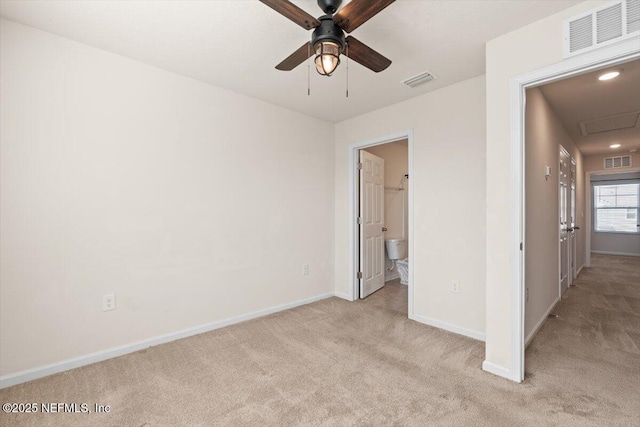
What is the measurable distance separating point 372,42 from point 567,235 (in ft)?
14.0

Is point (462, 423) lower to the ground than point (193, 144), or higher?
lower

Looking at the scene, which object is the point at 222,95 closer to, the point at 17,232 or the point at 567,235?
the point at 17,232

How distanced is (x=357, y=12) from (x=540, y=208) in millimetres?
2630

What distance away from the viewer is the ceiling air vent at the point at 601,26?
163 centimetres

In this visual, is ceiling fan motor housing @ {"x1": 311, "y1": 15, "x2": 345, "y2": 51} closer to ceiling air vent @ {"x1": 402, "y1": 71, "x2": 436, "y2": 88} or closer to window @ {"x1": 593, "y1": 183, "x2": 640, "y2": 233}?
ceiling air vent @ {"x1": 402, "y1": 71, "x2": 436, "y2": 88}

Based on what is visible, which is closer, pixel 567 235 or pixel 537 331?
pixel 537 331

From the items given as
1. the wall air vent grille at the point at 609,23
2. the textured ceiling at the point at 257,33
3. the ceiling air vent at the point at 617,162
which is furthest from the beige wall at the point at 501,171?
the ceiling air vent at the point at 617,162

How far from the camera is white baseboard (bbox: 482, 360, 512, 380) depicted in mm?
2053

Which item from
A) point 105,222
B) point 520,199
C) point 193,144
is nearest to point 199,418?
point 105,222

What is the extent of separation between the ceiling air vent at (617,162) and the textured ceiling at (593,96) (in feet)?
6.27

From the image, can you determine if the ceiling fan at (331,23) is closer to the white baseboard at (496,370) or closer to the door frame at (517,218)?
the door frame at (517,218)

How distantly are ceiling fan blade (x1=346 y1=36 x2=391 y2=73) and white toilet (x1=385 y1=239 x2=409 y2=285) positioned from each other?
3286 mm

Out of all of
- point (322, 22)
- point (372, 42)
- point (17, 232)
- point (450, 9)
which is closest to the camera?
point (322, 22)

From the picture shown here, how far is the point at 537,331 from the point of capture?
284 centimetres
